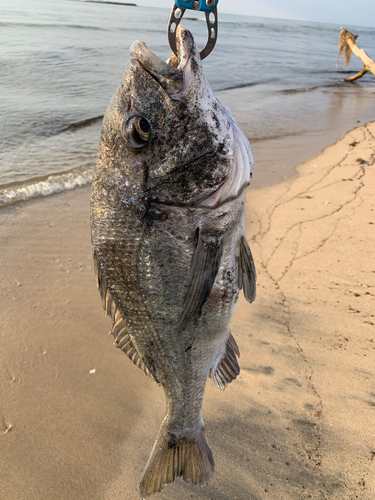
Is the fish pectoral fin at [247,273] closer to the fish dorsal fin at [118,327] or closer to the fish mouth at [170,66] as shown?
the fish dorsal fin at [118,327]

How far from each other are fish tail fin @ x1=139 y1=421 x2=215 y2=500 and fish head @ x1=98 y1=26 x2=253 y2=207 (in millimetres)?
1564

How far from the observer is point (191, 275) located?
176 centimetres

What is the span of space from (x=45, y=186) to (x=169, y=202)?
5.97m

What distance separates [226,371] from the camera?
2.42 metres

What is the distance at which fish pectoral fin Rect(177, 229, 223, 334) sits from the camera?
1.76m

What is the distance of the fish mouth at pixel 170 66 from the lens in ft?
5.32

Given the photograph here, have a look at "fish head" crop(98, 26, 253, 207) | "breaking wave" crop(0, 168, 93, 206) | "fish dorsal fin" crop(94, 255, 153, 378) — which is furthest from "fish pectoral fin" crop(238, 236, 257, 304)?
"breaking wave" crop(0, 168, 93, 206)

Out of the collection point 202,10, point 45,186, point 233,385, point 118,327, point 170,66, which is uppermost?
point 202,10

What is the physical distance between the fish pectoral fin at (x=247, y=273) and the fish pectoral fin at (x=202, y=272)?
0.90 ft

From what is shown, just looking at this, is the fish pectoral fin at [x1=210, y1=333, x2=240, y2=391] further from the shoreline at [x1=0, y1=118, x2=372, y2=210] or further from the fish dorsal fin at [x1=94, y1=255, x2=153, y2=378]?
the shoreline at [x1=0, y1=118, x2=372, y2=210]

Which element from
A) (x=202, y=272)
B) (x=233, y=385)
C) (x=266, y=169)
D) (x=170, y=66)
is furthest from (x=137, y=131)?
(x=266, y=169)

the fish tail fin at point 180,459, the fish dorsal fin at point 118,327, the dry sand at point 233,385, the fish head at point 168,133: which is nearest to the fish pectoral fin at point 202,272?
the fish head at point 168,133

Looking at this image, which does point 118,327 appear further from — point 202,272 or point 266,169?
point 266,169

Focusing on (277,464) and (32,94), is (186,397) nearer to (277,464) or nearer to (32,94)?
(277,464)
